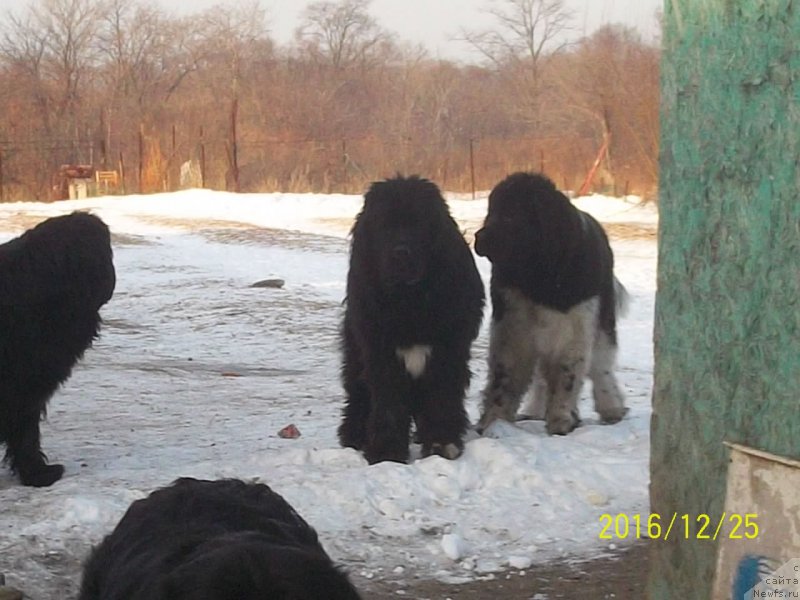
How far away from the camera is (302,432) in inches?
291

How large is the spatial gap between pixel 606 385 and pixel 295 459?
2.34 m

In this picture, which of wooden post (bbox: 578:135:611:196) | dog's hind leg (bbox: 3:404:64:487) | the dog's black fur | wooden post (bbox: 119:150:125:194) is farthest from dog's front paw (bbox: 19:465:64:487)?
wooden post (bbox: 119:150:125:194)

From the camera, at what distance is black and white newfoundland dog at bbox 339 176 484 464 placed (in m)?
5.96

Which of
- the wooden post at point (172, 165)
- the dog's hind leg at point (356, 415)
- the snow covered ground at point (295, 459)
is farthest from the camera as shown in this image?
the wooden post at point (172, 165)

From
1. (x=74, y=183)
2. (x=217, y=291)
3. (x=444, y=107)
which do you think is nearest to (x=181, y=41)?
(x=444, y=107)

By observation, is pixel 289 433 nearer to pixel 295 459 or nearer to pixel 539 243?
pixel 295 459

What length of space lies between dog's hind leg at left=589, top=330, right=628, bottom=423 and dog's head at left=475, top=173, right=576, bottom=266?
1.16 m

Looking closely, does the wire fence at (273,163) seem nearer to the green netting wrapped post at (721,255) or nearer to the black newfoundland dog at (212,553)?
the green netting wrapped post at (721,255)

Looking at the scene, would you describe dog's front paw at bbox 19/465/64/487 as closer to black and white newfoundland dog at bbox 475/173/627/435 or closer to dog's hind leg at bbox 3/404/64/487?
dog's hind leg at bbox 3/404/64/487

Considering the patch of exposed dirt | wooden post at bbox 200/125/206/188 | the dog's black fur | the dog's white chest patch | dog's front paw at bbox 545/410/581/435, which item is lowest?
the patch of exposed dirt

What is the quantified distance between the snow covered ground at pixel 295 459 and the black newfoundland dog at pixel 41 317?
12.4 inches

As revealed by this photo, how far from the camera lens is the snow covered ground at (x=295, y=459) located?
515 centimetres

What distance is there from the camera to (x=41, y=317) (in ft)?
20.2

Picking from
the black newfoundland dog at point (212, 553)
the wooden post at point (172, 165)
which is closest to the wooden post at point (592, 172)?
the wooden post at point (172, 165)
